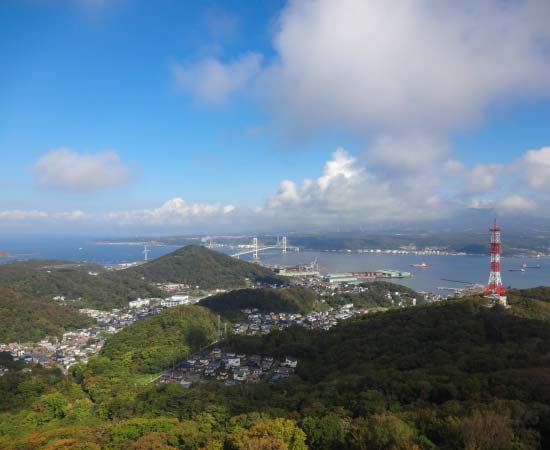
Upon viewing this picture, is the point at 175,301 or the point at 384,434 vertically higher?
the point at 384,434

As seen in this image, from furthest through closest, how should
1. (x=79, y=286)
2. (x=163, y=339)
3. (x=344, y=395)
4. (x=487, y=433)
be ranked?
(x=79, y=286) < (x=163, y=339) < (x=344, y=395) < (x=487, y=433)

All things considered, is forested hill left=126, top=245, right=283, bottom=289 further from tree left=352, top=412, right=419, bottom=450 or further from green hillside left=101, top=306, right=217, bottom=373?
tree left=352, top=412, right=419, bottom=450

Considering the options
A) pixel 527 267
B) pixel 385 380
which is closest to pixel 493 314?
pixel 385 380

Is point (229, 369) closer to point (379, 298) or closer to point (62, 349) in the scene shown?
point (62, 349)

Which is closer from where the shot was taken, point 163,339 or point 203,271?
point 163,339

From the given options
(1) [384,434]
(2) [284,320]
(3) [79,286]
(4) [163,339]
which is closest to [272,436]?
(1) [384,434]

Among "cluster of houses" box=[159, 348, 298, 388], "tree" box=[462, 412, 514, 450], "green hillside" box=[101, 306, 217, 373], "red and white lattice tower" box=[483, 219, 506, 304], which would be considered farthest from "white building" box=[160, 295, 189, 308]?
"tree" box=[462, 412, 514, 450]
